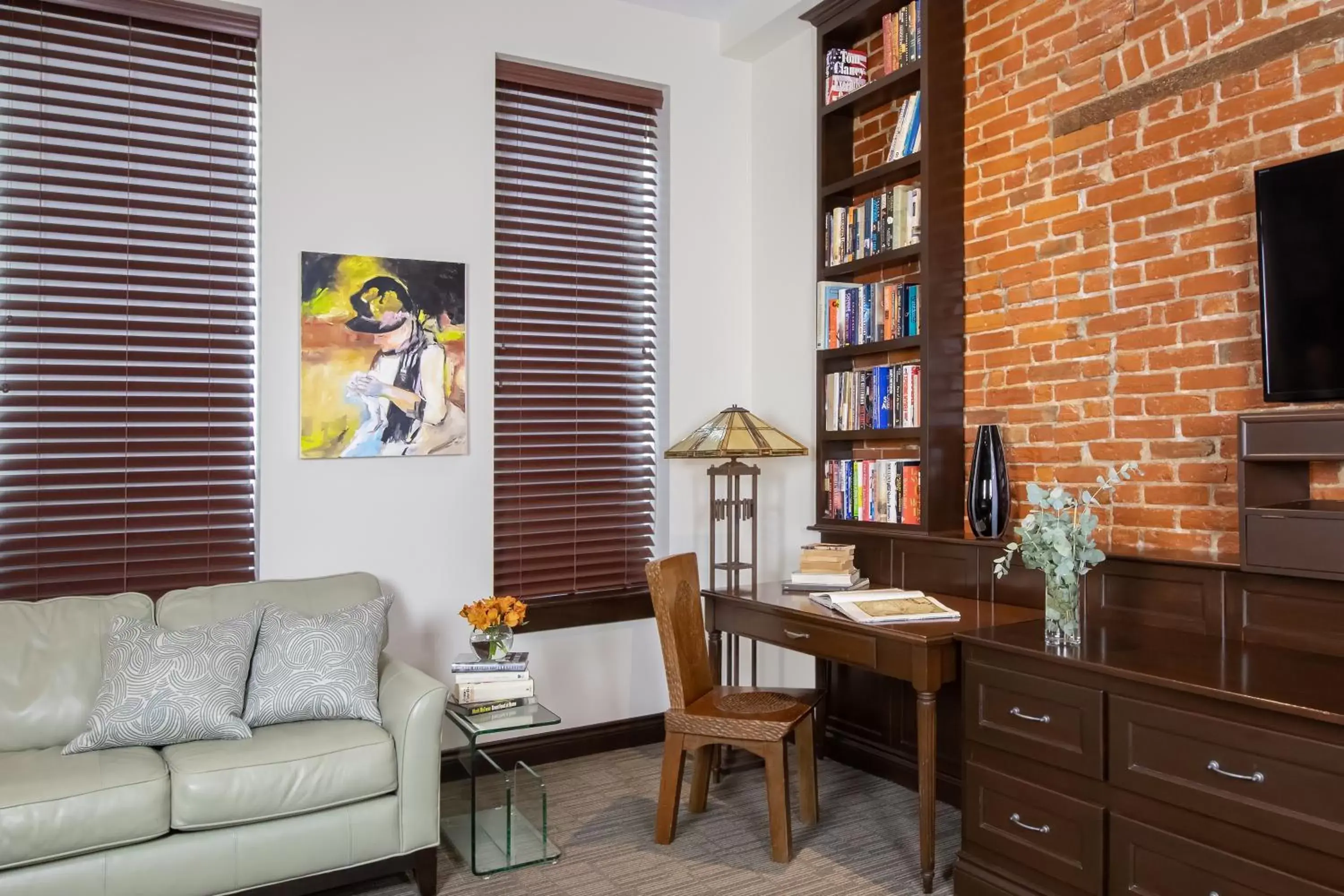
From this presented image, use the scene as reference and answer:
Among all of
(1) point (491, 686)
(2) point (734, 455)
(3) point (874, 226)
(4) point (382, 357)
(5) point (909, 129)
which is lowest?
(1) point (491, 686)

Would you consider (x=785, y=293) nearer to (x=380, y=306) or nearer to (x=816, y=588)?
(x=816, y=588)

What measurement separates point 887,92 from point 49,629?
3397 millimetres

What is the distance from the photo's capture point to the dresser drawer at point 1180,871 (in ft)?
6.57

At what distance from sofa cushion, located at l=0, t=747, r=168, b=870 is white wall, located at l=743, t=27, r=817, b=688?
8.33 feet

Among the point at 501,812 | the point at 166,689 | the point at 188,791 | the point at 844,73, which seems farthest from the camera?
the point at 844,73

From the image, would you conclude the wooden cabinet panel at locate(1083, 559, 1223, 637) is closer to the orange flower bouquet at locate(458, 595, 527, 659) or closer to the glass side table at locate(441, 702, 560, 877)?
the glass side table at locate(441, 702, 560, 877)

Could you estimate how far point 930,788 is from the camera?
277 cm

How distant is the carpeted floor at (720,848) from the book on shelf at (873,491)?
1.04 meters

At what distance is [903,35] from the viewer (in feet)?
11.7

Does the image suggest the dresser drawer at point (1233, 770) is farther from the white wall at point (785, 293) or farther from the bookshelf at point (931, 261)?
the white wall at point (785, 293)

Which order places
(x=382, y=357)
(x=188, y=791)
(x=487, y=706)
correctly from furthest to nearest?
(x=382, y=357)
(x=487, y=706)
(x=188, y=791)

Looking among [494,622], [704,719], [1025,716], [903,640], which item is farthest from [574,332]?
[1025,716]

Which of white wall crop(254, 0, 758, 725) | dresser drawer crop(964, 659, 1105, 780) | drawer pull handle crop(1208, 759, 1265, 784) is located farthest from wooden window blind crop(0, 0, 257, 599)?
drawer pull handle crop(1208, 759, 1265, 784)

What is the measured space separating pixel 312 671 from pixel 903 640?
1.75 metres
